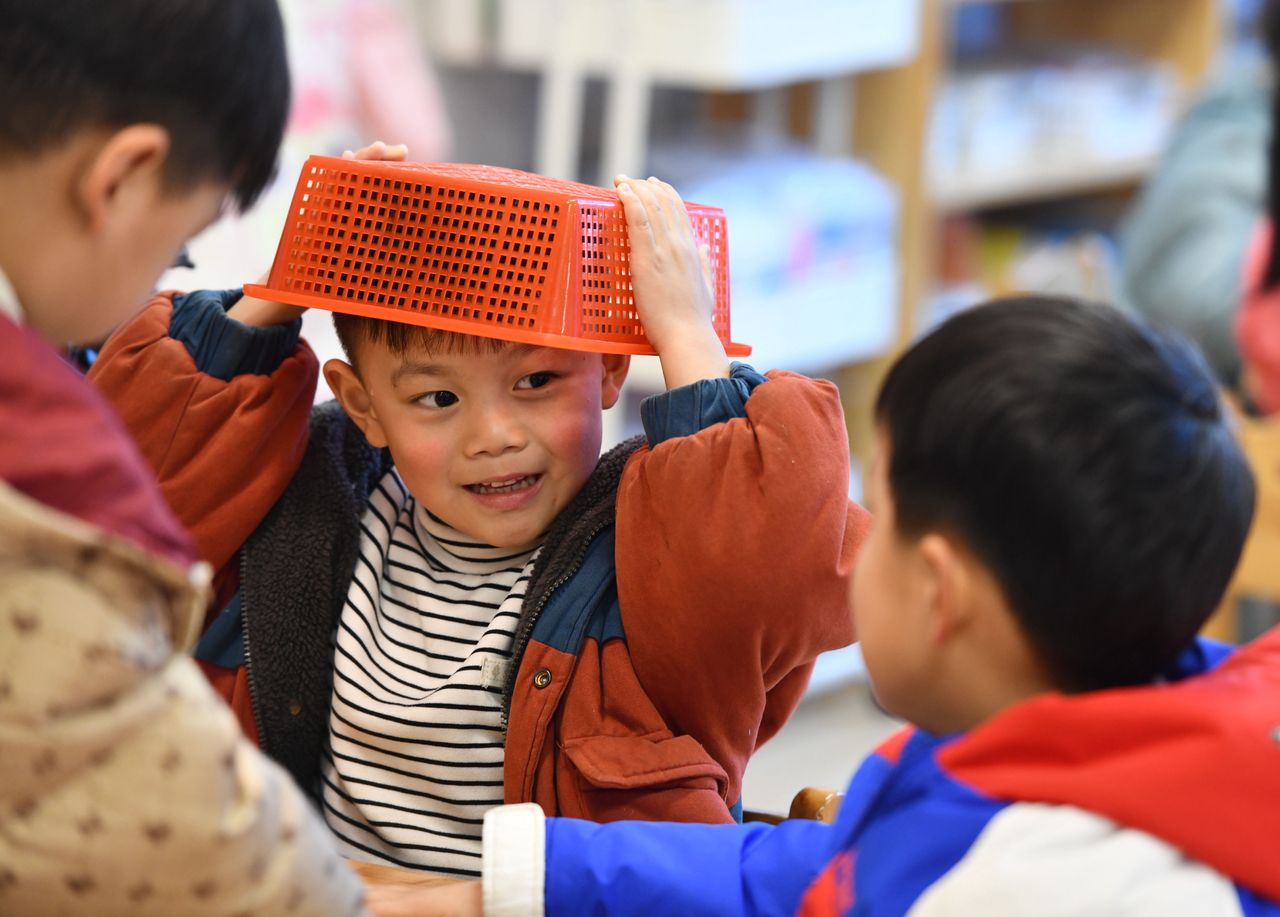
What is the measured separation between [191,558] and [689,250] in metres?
0.43

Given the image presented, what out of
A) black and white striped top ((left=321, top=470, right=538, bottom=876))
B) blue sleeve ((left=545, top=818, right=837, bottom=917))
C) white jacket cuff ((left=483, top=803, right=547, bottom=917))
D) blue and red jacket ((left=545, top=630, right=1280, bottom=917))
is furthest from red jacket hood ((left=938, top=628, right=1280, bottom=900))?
black and white striped top ((left=321, top=470, right=538, bottom=876))

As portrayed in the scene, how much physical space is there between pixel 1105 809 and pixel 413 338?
580 mm

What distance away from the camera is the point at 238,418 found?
1.17 m

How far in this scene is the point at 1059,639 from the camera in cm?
82

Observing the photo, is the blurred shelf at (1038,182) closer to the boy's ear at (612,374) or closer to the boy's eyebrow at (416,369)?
the boy's ear at (612,374)

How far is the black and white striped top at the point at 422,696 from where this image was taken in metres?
1.11

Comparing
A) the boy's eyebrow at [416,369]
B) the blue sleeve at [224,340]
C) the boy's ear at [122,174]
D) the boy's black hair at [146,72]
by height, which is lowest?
the blue sleeve at [224,340]

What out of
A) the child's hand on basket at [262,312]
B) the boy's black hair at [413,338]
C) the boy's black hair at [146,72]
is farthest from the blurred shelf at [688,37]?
the boy's black hair at [146,72]

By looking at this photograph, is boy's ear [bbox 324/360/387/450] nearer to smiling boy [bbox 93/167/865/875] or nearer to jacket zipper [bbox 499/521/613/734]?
smiling boy [bbox 93/167/865/875]

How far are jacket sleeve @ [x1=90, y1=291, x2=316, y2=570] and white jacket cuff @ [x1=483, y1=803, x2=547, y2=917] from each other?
341 mm

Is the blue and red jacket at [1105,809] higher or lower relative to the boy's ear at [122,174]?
lower

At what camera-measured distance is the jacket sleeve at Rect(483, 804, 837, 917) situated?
97cm

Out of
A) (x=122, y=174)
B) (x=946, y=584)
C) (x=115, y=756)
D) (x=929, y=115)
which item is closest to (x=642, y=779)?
(x=946, y=584)

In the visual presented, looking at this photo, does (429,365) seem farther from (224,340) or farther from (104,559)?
(104,559)
